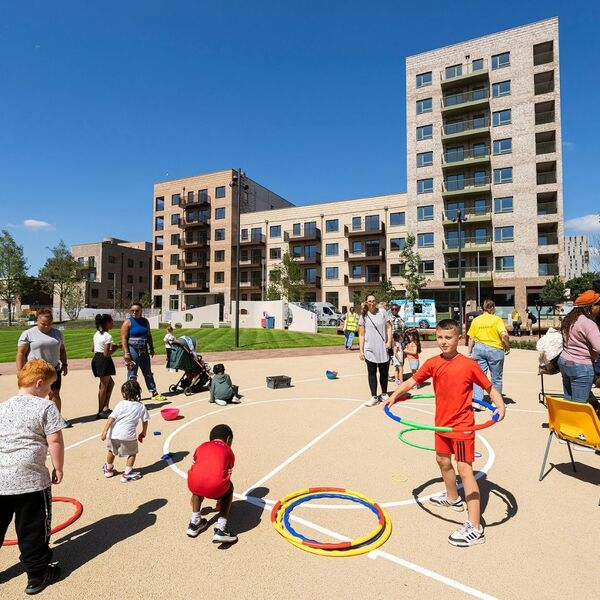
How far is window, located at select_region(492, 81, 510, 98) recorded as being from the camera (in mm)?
45438

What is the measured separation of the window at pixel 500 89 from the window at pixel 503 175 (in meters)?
8.99

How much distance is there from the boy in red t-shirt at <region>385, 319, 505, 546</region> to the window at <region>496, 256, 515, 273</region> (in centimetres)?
4684

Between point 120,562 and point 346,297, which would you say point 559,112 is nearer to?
point 346,297

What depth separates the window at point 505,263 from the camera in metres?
44.6

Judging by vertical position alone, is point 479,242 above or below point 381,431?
above

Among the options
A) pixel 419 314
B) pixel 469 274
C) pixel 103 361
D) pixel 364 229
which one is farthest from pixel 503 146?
pixel 103 361

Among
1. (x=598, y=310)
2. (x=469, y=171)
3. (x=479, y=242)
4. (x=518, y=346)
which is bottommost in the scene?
(x=518, y=346)

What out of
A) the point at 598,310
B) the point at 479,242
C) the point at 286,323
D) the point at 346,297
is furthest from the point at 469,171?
the point at 598,310

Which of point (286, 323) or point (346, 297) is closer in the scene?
point (286, 323)

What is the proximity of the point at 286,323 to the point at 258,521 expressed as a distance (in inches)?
1373

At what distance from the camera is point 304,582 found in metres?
3.15

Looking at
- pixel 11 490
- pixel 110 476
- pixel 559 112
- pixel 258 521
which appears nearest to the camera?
pixel 11 490

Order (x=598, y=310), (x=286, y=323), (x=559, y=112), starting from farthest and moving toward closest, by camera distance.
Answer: (x=559, y=112) < (x=286, y=323) < (x=598, y=310)

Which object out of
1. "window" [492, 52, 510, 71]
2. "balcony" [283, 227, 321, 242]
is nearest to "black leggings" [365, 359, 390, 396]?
"balcony" [283, 227, 321, 242]
